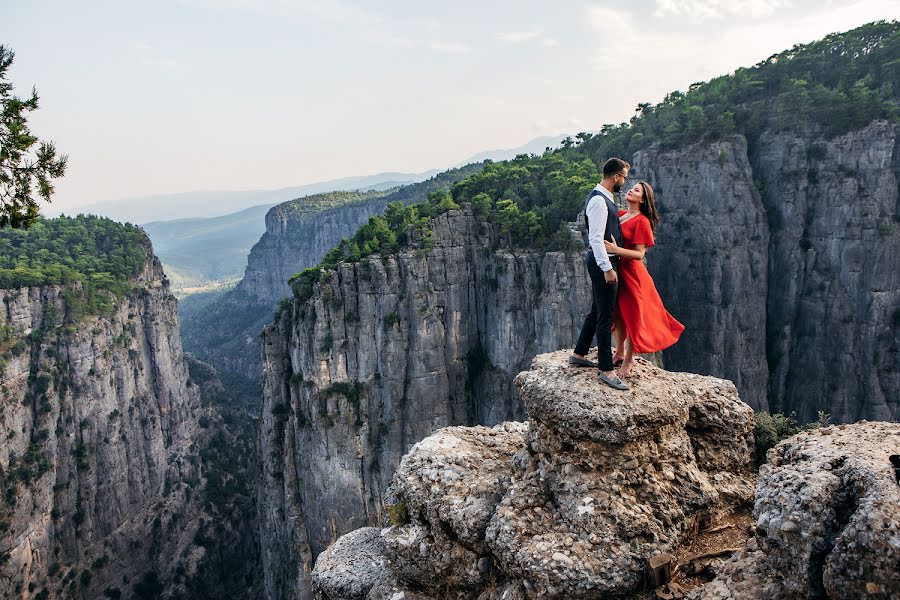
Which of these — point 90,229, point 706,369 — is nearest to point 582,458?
point 706,369

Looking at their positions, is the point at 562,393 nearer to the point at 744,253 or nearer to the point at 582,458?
the point at 582,458

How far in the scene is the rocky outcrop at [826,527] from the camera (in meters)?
4.59

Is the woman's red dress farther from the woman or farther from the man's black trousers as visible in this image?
the man's black trousers

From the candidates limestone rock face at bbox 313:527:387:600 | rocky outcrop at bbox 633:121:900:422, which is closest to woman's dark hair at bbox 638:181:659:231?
→ limestone rock face at bbox 313:527:387:600

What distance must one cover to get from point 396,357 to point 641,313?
33.4m

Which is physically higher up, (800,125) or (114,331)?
(800,125)

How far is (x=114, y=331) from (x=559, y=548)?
218 feet

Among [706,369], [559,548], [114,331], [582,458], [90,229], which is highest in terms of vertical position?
[90,229]

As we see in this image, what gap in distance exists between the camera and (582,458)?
711 cm

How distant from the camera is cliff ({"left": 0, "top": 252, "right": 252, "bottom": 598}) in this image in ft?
164

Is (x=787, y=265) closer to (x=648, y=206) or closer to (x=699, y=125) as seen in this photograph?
(x=699, y=125)

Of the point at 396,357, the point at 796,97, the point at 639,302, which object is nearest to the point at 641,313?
the point at 639,302

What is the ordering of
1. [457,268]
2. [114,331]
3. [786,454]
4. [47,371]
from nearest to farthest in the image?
[786,454] → [457,268] → [47,371] → [114,331]

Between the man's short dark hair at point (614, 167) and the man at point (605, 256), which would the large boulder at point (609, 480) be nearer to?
the man at point (605, 256)
